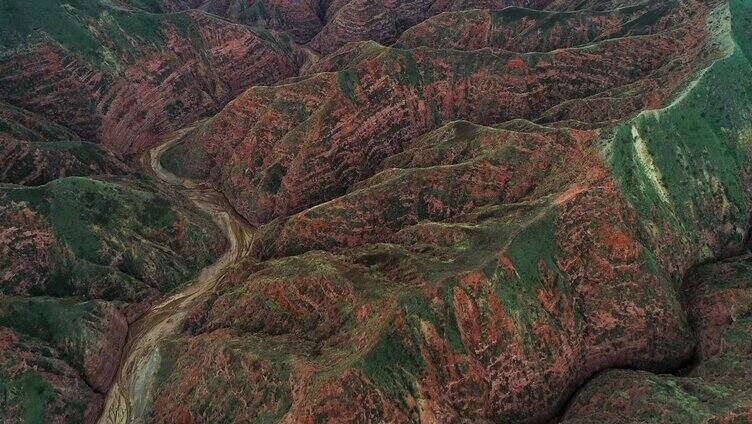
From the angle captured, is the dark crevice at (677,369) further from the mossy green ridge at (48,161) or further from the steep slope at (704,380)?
the mossy green ridge at (48,161)

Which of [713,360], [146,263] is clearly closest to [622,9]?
[713,360]

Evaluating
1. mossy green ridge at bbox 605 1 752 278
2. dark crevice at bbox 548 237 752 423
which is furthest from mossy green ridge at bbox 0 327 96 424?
mossy green ridge at bbox 605 1 752 278

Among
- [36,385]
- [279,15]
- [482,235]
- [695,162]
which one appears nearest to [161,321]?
[36,385]

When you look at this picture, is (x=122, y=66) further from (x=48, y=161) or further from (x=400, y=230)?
(x=400, y=230)

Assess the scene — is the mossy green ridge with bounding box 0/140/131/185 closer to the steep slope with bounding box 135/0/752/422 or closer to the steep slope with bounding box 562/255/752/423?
the steep slope with bounding box 135/0/752/422

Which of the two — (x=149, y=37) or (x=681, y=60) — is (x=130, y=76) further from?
(x=681, y=60)

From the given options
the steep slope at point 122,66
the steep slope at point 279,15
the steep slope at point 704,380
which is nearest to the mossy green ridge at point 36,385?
the steep slope at point 704,380
